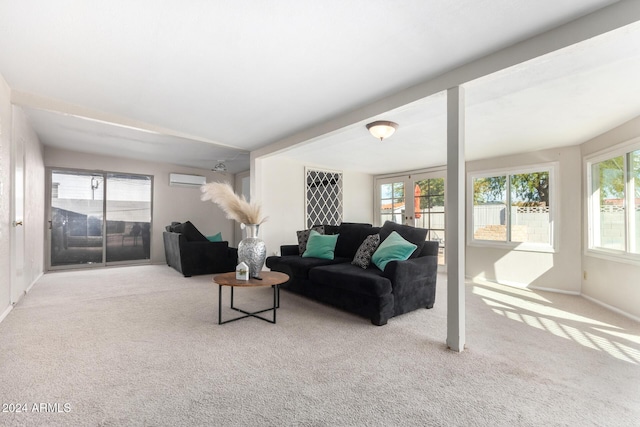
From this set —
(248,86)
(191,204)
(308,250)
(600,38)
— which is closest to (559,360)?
(600,38)

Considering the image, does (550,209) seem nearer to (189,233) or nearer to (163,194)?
(189,233)

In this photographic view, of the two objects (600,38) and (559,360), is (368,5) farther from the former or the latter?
(559,360)

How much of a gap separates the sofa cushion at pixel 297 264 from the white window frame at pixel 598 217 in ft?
9.54

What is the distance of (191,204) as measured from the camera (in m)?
6.95

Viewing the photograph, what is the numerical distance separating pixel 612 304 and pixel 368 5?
3.96 meters

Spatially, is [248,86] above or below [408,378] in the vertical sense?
above

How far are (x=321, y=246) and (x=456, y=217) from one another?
203 cm

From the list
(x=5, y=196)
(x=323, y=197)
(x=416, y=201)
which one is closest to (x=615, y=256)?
(x=416, y=201)

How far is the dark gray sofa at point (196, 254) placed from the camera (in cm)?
490

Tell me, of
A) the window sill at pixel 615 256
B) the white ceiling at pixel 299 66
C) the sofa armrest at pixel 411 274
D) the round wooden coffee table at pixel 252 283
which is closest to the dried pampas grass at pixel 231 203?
the round wooden coffee table at pixel 252 283

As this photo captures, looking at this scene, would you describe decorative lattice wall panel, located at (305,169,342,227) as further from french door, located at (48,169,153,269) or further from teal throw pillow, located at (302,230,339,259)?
french door, located at (48,169,153,269)

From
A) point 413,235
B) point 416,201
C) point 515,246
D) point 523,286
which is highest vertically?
point 416,201

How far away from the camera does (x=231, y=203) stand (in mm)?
2902

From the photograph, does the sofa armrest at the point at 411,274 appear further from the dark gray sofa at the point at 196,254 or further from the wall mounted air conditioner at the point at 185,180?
the wall mounted air conditioner at the point at 185,180
